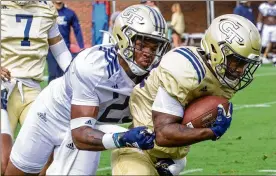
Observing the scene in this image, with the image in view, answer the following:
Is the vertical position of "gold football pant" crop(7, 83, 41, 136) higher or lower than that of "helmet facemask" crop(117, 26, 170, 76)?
lower

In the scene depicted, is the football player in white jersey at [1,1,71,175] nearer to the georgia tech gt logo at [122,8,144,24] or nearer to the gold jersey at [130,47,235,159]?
the georgia tech gt logo at [122,8,144,24]

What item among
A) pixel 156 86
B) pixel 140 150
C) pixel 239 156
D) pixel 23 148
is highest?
pixel 156 86

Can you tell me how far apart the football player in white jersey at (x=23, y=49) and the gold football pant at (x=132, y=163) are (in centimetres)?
171

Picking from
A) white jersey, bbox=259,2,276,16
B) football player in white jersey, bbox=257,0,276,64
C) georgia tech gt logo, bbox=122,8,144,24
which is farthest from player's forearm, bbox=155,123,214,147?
white jersey, bbox=259,2,276,16

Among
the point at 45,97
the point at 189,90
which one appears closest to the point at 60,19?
the point at 45,97

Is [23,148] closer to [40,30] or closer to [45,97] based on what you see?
[45,97]

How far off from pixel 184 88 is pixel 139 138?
313 mm

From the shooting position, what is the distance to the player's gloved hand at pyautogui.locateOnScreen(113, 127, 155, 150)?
13.1 feet

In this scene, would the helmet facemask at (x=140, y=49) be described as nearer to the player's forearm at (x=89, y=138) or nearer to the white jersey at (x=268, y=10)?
the player's forearm at (x=89, y=138)

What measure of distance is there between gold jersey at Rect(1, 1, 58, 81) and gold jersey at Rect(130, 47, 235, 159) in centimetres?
166

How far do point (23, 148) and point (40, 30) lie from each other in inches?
40.0

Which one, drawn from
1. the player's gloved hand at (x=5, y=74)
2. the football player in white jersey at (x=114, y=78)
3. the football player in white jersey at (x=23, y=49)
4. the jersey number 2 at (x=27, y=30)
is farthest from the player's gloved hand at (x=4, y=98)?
the football player in white jersey at (x=114, y=78)

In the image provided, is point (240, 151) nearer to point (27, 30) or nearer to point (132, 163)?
point (27, 30)

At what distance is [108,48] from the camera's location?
180 inches
